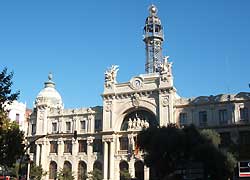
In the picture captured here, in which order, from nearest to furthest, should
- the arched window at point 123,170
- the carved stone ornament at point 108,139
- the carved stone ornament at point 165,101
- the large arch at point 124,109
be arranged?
the arched window at point 123,170
the carved stone ornament at point 165,101
the large arch at point 124,109
the carved stone ornament at point 108,139

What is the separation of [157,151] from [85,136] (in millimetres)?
26554

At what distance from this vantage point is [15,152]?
3644 cm

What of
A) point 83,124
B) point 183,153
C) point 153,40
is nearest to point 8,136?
point 183,153

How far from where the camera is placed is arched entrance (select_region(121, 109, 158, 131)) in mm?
66750

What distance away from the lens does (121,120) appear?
2726 inches

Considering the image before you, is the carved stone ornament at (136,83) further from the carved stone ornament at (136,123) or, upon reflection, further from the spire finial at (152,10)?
the spire finial at (152,10)

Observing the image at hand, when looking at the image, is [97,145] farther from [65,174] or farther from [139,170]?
[139,170]

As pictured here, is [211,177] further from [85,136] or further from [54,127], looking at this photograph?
[54,127]

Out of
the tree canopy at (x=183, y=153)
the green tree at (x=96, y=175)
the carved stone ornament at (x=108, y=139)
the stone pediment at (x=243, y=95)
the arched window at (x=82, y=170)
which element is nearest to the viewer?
the tree canopy at (x=183, y=153)

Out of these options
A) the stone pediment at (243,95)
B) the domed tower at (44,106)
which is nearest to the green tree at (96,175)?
the domed tower at (44,106)

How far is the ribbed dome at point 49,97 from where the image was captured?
76.9 metres

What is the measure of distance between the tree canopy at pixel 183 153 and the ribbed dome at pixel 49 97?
3371cm

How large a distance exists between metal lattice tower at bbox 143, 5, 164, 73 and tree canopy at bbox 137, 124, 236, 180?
3072 cm

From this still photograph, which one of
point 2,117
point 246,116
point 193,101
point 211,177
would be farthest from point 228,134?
point 2,117
